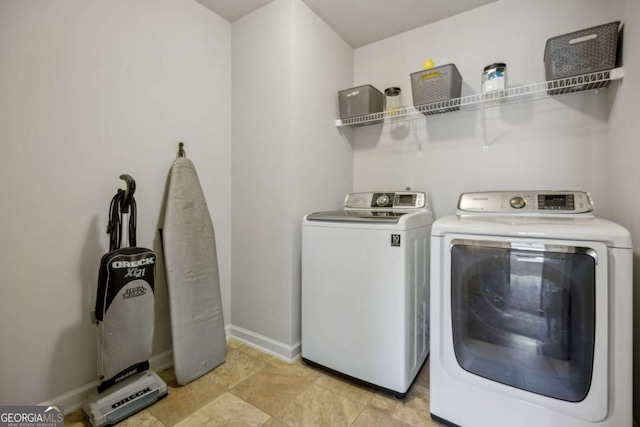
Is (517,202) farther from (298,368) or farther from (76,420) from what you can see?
(76,420)

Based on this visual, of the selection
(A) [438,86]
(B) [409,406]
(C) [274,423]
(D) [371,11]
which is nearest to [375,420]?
(B) [409,406]

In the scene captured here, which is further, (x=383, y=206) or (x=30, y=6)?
(x=383, y=206)

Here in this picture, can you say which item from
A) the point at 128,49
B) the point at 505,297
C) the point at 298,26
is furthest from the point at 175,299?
the point at 298,26

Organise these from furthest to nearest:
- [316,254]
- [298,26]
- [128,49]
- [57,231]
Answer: [298,26] < [316,254] < [128,49] < [57,231]

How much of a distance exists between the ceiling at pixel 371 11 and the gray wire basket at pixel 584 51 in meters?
0.70

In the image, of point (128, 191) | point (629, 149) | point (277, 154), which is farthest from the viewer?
point (277, 154)

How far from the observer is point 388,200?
6.62 ft

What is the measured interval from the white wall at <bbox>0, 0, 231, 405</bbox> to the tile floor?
0.38 m

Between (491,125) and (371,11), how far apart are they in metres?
1.13

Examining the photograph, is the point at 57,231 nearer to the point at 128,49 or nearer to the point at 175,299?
the point at 175,299

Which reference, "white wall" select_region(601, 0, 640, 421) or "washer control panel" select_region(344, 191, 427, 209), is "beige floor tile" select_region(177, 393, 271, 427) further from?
"white wall" select_region(601, 0, 640, 421)

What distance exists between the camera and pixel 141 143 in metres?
1.63

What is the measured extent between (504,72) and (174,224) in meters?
2.08

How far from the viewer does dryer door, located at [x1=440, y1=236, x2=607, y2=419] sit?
3.35ft
